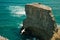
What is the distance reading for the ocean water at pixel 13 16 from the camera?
64.8m

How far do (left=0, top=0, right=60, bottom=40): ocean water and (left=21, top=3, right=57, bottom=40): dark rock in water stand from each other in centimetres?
335

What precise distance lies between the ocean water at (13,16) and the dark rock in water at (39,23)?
11.0 ft

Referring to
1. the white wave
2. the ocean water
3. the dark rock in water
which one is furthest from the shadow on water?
the white wave

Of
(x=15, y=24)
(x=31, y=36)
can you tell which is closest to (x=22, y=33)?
(x=31, y=36)

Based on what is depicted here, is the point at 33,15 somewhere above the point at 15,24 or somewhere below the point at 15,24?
above

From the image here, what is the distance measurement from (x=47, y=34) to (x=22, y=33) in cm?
773

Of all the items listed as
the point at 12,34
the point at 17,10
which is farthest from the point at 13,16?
the point at 12,34

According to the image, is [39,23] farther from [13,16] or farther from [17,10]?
[17,10]

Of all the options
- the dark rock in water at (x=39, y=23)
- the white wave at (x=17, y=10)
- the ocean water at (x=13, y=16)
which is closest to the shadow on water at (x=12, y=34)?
the ocean water at (x=13, y=16)

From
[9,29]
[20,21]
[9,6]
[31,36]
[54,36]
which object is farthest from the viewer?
[9,6]

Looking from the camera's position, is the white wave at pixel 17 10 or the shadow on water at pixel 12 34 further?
the white wave at pixel 17 10

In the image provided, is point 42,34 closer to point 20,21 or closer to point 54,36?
point 54,36

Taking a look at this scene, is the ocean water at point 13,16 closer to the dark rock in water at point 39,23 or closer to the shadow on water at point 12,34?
the shadow on water at point 12,34

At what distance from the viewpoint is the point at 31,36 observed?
206 ft
